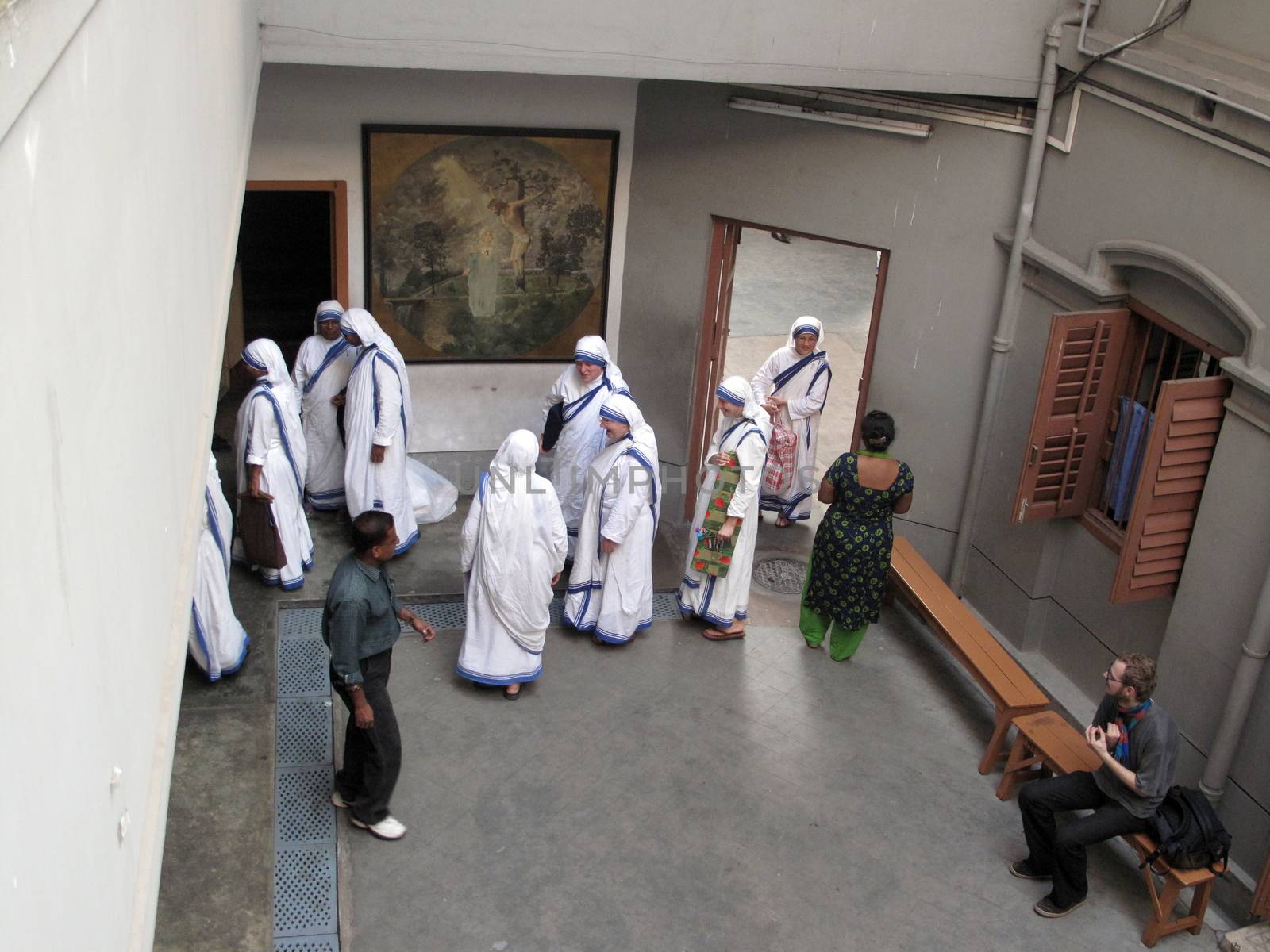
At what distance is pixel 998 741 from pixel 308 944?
11.9 feet

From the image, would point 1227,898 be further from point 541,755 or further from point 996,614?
point 541,755

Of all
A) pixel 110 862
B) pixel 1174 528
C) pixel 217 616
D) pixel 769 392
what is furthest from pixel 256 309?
pixel 110 862

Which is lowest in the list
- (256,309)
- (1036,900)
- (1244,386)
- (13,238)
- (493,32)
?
(1036,900)

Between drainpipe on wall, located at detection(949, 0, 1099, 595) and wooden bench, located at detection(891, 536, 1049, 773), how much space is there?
40 cm

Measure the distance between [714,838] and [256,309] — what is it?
8.10 metres

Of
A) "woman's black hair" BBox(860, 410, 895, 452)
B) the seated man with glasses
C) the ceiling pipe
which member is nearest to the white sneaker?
the seated man with glasses

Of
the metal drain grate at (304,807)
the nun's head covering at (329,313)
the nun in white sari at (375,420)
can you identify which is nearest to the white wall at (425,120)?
the nun's head covering at (329,313)

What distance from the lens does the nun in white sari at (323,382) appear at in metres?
8.27

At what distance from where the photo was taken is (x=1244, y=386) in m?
5.87

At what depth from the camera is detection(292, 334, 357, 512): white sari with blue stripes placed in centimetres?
834

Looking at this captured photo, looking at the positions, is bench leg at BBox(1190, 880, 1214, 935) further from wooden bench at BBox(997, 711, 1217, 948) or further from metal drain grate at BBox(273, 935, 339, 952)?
metal drain grate at BBox(273, 935, 339, 952)

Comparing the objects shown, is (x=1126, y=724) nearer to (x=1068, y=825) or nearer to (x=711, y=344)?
(x=1068, y=825)

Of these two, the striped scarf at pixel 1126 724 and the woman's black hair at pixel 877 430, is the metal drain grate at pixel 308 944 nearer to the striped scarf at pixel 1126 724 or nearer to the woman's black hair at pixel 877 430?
the striped scarf at pixel 1126 724

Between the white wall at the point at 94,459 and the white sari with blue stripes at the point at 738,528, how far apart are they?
4.40 meters
